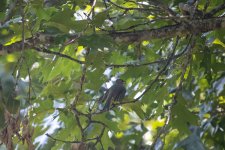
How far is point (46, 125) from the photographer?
216 cm

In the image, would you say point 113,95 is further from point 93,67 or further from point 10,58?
point 10,58

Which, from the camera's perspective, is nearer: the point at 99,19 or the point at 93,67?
the point at 99,19

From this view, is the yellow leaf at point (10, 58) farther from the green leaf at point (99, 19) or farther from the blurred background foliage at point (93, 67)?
the green leaf at point (99, 19)

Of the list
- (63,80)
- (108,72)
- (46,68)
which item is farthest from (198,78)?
(46,68)

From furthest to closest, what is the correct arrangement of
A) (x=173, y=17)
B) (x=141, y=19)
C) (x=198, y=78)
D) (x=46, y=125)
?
(x=198, y=78) < (x=46, y=125) < (x=141, y=19) < (x=173, y=17)

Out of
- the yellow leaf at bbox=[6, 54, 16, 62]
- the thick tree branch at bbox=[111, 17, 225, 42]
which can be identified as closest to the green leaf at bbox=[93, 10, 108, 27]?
the thick tree branch at bbox=[111, 17, 225, 42]

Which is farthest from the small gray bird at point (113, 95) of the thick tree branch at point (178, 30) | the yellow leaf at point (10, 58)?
the yellow leaf at point (10, 58)

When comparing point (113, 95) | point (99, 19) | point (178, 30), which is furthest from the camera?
point (113, 95)

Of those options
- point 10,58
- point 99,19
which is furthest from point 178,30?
point 10,58

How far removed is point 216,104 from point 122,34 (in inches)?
37.5

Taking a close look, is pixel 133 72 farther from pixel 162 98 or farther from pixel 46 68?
pixel 46 68

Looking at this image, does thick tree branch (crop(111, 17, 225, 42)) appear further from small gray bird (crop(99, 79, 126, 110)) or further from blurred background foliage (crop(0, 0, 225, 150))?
small gray bird (crop(99, 79, 126, 110))

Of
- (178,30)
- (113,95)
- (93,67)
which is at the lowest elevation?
(113,95)

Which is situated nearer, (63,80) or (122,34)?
(122,34)
